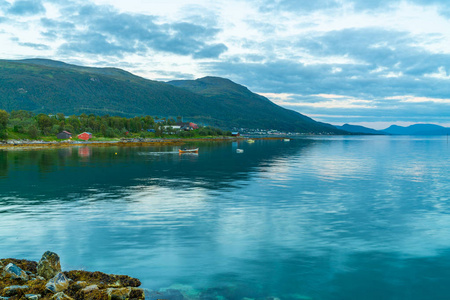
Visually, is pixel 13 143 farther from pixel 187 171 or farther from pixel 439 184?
pixel 439 184

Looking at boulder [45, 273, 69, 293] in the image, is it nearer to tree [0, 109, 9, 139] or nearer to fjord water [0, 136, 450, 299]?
fjord water [0, 136, 450, 299]

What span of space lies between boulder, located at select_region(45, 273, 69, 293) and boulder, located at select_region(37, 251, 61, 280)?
227 centimetres

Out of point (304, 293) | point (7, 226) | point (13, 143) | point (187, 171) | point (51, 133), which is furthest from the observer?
point (51, 133)

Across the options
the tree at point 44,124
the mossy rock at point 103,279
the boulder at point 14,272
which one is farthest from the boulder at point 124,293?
the tree at point 44,124

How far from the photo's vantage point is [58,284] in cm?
1486

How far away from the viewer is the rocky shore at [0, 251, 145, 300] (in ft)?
47.2

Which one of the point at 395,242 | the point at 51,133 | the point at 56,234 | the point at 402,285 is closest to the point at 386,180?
the point at 395,242

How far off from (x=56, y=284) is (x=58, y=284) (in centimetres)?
8

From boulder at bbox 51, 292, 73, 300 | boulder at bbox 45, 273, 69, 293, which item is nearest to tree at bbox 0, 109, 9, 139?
boulder at bbox 45, 273, 69, 293

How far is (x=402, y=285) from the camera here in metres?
18.0

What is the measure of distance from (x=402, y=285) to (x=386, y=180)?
45245 mm

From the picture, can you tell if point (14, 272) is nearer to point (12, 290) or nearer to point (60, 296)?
point (12, 290)

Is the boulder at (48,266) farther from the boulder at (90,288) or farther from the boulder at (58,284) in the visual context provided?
the boulder at (90,288)

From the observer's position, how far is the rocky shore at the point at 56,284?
47.2 ft
